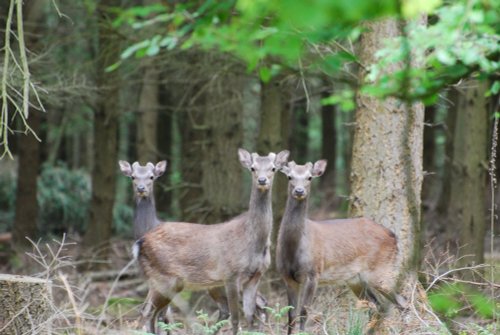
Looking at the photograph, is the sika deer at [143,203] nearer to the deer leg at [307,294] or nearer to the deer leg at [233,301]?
the deer leg at [233,301]

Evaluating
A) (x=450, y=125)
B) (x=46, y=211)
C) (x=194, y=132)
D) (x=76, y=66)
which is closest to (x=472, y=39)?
(x=76, y=66)

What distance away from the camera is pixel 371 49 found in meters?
10.5

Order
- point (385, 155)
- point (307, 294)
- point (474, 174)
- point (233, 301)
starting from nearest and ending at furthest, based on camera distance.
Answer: point (233, 301)
point (307, 294)
point (385, 155)
point (474, 174)

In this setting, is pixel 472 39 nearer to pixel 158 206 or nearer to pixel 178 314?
pixel 178 314

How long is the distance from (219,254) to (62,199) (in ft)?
39.6

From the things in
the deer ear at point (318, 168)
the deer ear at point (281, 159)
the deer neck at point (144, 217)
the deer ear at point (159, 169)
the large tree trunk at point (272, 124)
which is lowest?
the deer neck at point (144, 217)

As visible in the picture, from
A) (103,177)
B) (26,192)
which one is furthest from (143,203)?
(26,192)

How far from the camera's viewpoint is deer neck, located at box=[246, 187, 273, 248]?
32.2ft

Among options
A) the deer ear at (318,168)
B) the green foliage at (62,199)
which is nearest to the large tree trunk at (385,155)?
the deer ear at (318,168)

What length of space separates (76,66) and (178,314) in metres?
4.76

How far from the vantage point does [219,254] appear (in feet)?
32.8

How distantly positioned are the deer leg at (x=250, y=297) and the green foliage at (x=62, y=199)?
11.5 m

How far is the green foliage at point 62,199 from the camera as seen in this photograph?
2097 centimetres

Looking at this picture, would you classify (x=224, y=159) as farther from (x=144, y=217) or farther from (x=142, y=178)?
(x=144, y=217)
